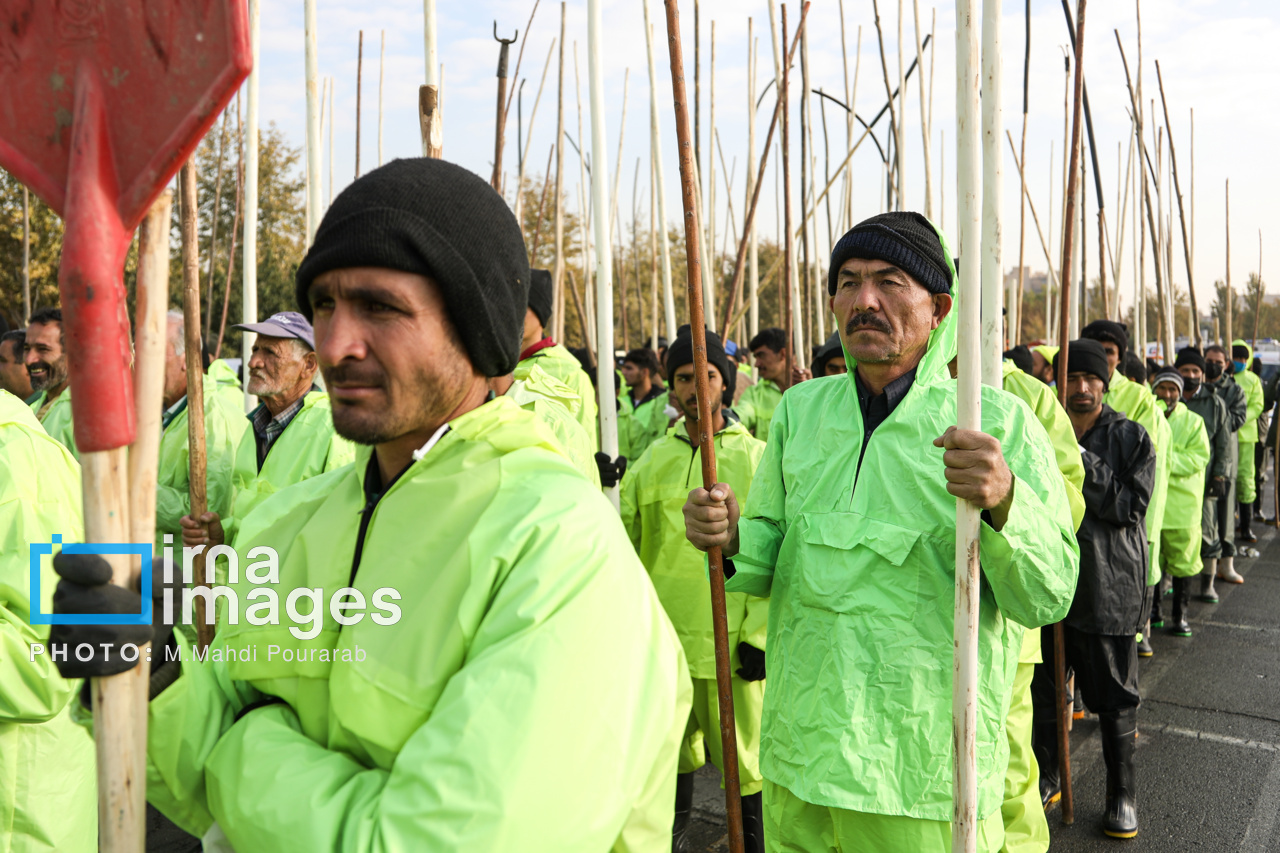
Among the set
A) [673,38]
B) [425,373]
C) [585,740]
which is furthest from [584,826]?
[673,38]

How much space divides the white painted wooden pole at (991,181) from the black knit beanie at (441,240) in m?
0.86

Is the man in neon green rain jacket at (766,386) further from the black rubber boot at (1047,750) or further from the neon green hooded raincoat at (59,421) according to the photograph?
the neon green hooded raincoat at (59,421)

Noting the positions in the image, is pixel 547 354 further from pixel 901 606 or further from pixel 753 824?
pixel 901 606

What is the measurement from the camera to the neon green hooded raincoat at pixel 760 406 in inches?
283

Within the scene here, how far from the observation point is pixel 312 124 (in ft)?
12.2

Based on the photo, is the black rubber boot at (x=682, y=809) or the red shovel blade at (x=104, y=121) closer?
the red shovel blade at (x=104, y=121)

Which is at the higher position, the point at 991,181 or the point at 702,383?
the point at 991,181

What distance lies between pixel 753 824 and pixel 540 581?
2.85 metres

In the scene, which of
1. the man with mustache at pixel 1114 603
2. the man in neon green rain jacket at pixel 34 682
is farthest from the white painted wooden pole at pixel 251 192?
the man with mustache at pixel 1114 603

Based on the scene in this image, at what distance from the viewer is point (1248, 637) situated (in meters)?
6.35

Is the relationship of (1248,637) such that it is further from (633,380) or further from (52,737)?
(52,737)

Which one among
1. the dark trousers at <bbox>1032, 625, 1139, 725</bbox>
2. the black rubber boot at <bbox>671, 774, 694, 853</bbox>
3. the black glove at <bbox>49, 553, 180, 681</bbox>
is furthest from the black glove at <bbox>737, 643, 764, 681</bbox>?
the black glove at <bbox>49, 553, 180, 681</bbox>

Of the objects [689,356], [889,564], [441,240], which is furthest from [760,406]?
[441,240]

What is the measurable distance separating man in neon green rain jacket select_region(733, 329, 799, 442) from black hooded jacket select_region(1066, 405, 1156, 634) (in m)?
3.32
